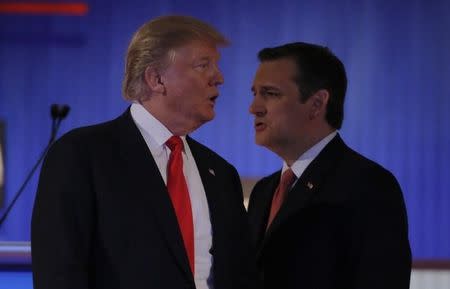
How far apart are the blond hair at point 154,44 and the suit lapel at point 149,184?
3.1 inches

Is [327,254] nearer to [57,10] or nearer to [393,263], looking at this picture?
[393,263]

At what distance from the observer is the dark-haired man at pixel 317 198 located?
6.14 ft

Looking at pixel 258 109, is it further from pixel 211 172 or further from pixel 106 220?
pixel 106 220

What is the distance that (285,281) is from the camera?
191 centimetres

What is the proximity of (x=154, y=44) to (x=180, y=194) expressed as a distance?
0.93 ft

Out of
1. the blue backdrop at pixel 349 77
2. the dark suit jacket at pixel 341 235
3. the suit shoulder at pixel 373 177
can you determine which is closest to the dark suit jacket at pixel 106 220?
the dark suit jacket at pixel 341 235

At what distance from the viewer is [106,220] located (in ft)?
4.66

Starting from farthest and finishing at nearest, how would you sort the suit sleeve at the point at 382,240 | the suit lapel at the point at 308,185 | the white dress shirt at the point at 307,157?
1. the white dress shirt at the point at 307,157
2. the suit lapel at the point at 308,185
3. the suit sleeve at the point at 382,240

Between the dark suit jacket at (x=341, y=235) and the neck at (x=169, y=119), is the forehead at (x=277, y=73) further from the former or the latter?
the neck at (x=169, y=119)

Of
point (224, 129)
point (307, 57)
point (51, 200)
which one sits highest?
point (307, 57)

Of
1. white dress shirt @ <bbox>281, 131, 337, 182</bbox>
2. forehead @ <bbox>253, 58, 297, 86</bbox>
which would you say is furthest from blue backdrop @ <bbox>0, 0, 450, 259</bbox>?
white dress shirt @ <bbox>281, 131, 337, 182</bbox>

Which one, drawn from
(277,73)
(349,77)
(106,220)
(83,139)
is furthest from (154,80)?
(349,77)

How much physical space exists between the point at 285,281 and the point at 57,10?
446 centimetres

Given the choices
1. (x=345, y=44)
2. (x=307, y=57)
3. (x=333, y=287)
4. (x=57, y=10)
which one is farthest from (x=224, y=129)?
(x=333, y=287)
